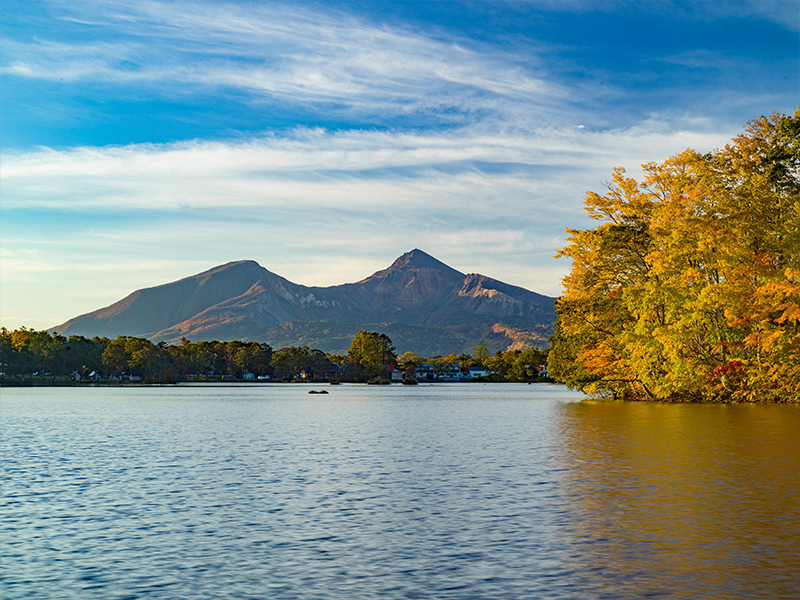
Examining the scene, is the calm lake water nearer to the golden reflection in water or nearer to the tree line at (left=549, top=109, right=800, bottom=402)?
the golden reflection in water

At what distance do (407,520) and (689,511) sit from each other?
679 centimetres

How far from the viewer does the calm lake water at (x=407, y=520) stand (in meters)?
12.1

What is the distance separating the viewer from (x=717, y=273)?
215 ft

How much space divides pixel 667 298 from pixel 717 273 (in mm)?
4886

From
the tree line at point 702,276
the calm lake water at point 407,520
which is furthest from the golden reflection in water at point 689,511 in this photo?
the tree line at point 702,276

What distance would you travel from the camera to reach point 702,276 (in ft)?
214

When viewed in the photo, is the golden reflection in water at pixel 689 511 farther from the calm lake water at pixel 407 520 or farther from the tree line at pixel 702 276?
the tree line at pixel 702 276

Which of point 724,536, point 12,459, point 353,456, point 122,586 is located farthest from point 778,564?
point 12,459

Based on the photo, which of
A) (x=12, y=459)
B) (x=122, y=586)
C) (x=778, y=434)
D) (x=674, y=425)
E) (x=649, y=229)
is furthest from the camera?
(x=649, y=229)

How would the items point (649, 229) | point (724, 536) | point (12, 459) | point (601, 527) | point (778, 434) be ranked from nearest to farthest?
point (724, 536), point (601, 527), point (12, 459), point (778, 434), point (649, 229)

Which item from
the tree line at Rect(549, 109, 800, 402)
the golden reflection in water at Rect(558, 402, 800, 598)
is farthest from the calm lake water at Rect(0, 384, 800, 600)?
the tree line at Rect(549, 109, 800, 402)

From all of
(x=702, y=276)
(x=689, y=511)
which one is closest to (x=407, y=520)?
(x=689, y=511)

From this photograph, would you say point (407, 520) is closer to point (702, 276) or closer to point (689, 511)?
point (689, 511)

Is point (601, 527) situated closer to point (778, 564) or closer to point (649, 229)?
point (778, 564)
